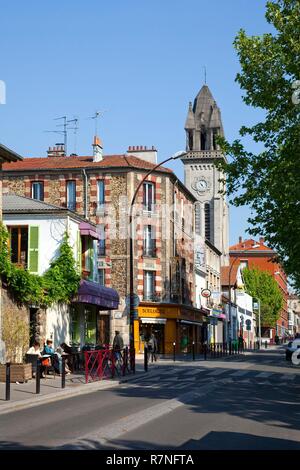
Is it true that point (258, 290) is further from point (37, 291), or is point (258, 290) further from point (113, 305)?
point (37, 291)

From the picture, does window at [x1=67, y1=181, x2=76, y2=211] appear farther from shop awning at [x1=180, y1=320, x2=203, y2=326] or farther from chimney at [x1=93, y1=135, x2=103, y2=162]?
shop awning at [x1=180, y1=320, x2=203, y2=326]

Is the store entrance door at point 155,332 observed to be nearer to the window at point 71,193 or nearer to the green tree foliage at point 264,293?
the window at point 71,193

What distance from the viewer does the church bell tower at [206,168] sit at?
90875mm

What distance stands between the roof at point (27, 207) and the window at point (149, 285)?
1856 cm

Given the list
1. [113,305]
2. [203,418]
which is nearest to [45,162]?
[113,305]

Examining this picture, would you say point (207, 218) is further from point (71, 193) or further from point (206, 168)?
point (71, 193)

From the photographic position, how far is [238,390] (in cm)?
2042

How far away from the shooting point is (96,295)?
3328cm

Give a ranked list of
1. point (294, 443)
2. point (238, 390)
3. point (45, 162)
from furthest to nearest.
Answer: point (45, 162) < point (238, 390) < point (294, 443)

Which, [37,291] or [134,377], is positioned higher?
[37,291]

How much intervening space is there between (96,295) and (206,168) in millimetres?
60143

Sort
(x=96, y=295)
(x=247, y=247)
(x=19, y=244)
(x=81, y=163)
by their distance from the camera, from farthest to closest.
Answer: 1. (x=247, y=247)
2. (x=81, y=163)
3. (x=96, y=295)
4. (x=19, y=244)

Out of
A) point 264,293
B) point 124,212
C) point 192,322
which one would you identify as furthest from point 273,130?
point 264,293
